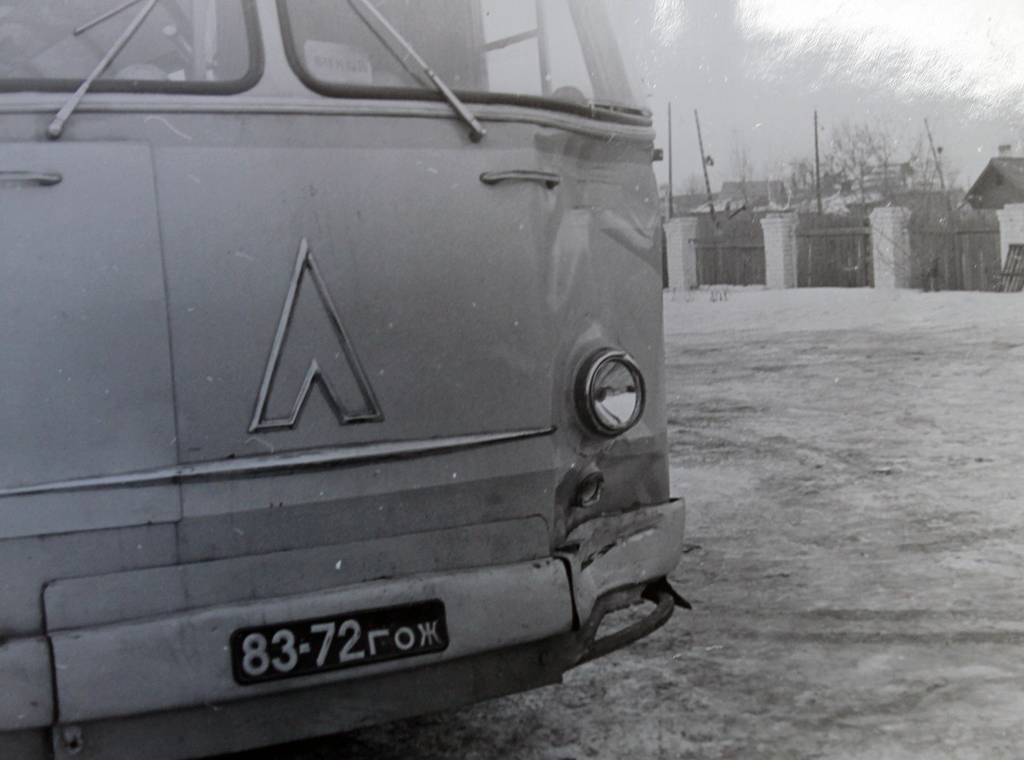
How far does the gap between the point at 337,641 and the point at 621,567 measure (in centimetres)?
82

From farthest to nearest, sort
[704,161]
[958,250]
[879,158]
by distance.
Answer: [958,250] < [879,158] < [704,161]

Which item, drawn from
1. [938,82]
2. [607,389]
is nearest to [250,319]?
[607,389]

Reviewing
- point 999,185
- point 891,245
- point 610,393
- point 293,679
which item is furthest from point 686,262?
point 293,679

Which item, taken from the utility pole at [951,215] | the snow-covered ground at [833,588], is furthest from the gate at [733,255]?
the snow-covered ground at [833,588]

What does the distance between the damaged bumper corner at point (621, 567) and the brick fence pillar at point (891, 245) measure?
597 centimetres

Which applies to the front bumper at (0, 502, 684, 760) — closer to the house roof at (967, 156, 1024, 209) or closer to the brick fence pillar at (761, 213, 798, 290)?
the house roof at (967, 156, 1024, 209)

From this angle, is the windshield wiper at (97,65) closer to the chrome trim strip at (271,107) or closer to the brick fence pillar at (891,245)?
the chrome trim strip at (271,107)

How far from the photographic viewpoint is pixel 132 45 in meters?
2.29

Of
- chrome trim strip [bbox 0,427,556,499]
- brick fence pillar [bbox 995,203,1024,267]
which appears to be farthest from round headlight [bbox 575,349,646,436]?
brick fence pillar [bbox 995,203,1024,267]

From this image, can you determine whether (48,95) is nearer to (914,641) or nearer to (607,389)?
(607,389)

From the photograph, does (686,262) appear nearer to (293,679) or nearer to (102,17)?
(102,17)

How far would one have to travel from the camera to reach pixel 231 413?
2256mm

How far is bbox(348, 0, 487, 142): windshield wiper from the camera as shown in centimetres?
248

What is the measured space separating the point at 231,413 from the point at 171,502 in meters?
0.21
